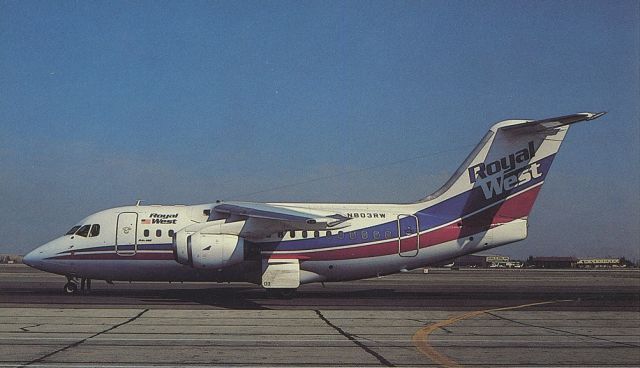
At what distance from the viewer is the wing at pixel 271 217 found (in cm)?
2136

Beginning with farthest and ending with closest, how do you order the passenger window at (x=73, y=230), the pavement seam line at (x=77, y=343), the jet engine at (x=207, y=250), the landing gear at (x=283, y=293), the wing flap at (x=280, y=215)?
1. the passenger window at (x=73, y=230)
2. the landing gear at (x=283, y=293)
3. the jet engine at (x=207, y=250)
4. the wing flap at (x=280, y=215)
5. the pavement seam line at (x=77, y=343)

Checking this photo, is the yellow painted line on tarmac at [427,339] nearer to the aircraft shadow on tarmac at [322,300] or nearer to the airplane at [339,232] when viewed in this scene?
the aircraft shadow on tarmac at [322,300]

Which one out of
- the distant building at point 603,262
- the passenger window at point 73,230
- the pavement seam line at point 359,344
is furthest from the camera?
the distant building at point 603,262

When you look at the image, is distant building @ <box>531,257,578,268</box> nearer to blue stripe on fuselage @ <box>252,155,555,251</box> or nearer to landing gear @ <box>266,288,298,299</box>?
blue stripe on fuselage @ <box>252,155,555,251</box>

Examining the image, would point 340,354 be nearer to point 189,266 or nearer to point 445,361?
point 445,361

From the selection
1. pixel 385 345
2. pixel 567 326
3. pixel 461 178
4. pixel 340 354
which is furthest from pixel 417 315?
pixel 461 178

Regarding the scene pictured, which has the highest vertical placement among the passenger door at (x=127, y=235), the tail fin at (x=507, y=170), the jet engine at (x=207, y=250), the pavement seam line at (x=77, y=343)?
the tail fin at (x=507, y=170)

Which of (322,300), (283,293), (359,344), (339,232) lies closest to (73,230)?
(283,293)

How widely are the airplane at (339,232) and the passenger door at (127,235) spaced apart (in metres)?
0.04

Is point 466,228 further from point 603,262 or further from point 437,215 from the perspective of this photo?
point 603,262

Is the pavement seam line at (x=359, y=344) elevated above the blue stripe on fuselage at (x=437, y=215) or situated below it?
below

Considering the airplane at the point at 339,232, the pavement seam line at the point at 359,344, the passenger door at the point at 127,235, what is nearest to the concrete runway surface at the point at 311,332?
the pavement seam line at the point at 359,344

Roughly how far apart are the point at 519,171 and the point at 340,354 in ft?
51.7

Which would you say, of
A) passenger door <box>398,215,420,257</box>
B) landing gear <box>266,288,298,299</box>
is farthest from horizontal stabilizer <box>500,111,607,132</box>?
landing gear <box>266,288,298,299</box>
